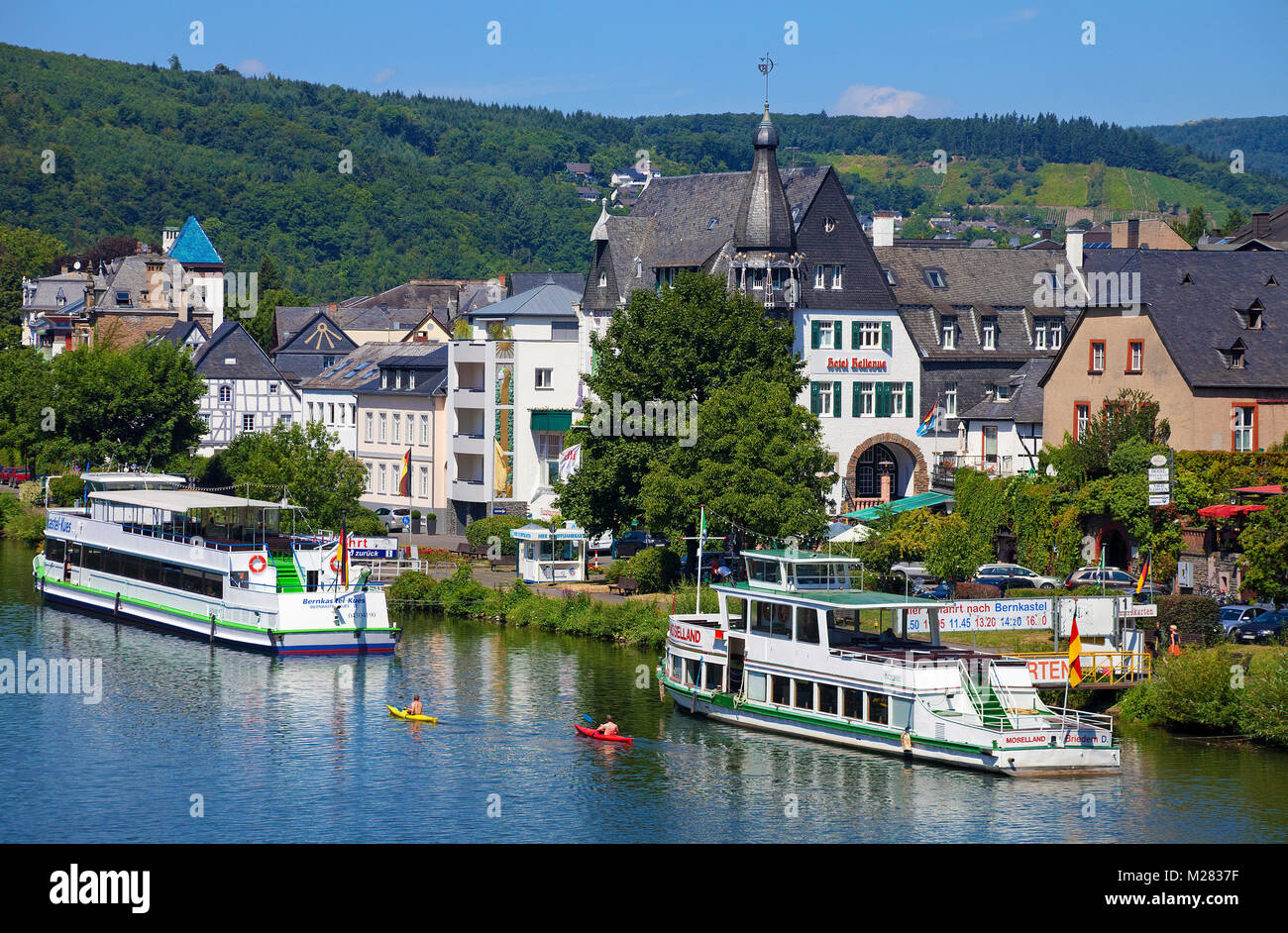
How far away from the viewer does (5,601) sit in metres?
76.9

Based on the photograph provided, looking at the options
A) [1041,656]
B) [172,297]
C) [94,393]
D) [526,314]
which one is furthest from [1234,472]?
[172,297]

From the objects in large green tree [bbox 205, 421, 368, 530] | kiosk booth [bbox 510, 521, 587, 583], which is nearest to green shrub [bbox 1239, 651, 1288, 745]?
kiosk booth [bbox 510, 521, 587, 583]

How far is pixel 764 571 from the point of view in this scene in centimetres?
5353

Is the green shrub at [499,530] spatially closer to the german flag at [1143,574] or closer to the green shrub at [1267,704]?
the german flag at [1143,574]

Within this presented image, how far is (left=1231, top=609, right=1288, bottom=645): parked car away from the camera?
56.5m

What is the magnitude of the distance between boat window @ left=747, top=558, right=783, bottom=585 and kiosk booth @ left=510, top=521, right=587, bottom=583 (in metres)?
24.6

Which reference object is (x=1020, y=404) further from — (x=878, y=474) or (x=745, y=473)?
(x=745, y=473)

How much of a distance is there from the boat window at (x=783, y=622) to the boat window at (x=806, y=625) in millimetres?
345

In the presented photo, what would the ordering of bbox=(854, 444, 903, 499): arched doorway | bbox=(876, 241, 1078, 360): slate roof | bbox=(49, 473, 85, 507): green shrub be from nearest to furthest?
bbox=(854, 444, 903, 499): arched doorway → bbox=(876, 241, 1078, 360): slate roof → bbox=(49, 473, 85, 507): green shrub

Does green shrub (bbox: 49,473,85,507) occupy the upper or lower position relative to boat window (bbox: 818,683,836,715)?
upper

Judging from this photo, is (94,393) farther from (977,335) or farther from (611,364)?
(977,335)

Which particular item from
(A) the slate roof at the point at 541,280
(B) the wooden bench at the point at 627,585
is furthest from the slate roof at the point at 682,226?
(B) the wooden bench at the point at 627,585

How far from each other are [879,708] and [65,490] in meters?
65.2

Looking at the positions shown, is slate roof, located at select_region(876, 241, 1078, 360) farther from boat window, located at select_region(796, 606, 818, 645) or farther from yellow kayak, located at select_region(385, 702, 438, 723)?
yellow kayak, located at select_region(385, 702, 438, 723)
